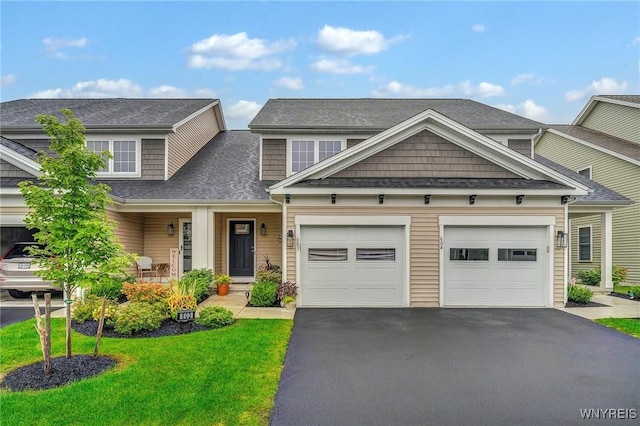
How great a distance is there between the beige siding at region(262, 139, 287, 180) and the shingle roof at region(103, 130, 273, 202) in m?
0.44

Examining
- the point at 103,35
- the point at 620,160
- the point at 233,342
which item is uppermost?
the point at 103,35

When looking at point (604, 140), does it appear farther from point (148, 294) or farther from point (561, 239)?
point (148, 294)

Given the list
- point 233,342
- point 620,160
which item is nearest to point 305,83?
point 620,160

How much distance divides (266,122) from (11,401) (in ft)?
35.9

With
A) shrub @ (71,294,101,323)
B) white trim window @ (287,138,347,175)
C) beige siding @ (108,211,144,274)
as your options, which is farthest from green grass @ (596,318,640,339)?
beige siding @ (108,211,144,274)

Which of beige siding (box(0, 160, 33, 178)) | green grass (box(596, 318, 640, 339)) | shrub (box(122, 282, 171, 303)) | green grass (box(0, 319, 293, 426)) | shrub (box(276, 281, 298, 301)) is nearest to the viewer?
green grass (box(0, 319, 293, 426))

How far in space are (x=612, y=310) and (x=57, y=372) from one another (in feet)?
40.4

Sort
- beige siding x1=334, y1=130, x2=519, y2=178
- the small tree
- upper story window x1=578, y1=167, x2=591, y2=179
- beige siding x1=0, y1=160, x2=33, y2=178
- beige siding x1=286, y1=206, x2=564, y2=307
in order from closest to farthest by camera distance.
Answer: the small tree < beige siding x1=286, y1=206, x2=564, y2=307 < beige siding x1=334, y1=130, x2=519, y2=178 < beige siding x1=0, y1=160, x2=33, y2=178 < upper story window x1=578, y1=167, x2=591, y2=179

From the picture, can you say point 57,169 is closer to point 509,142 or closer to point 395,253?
point 395,253

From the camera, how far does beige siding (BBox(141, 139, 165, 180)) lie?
1362cm

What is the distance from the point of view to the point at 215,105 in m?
18.0

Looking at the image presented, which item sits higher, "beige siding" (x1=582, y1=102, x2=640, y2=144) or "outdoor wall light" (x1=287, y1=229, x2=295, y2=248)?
"beige siding" (x1=582, y1=102, x2=640, y2=144)

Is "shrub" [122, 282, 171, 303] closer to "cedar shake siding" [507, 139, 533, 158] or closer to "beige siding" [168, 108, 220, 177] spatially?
"beige siding" [168, 108, 220, 177]

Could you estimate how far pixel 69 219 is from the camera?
18.1 feet
